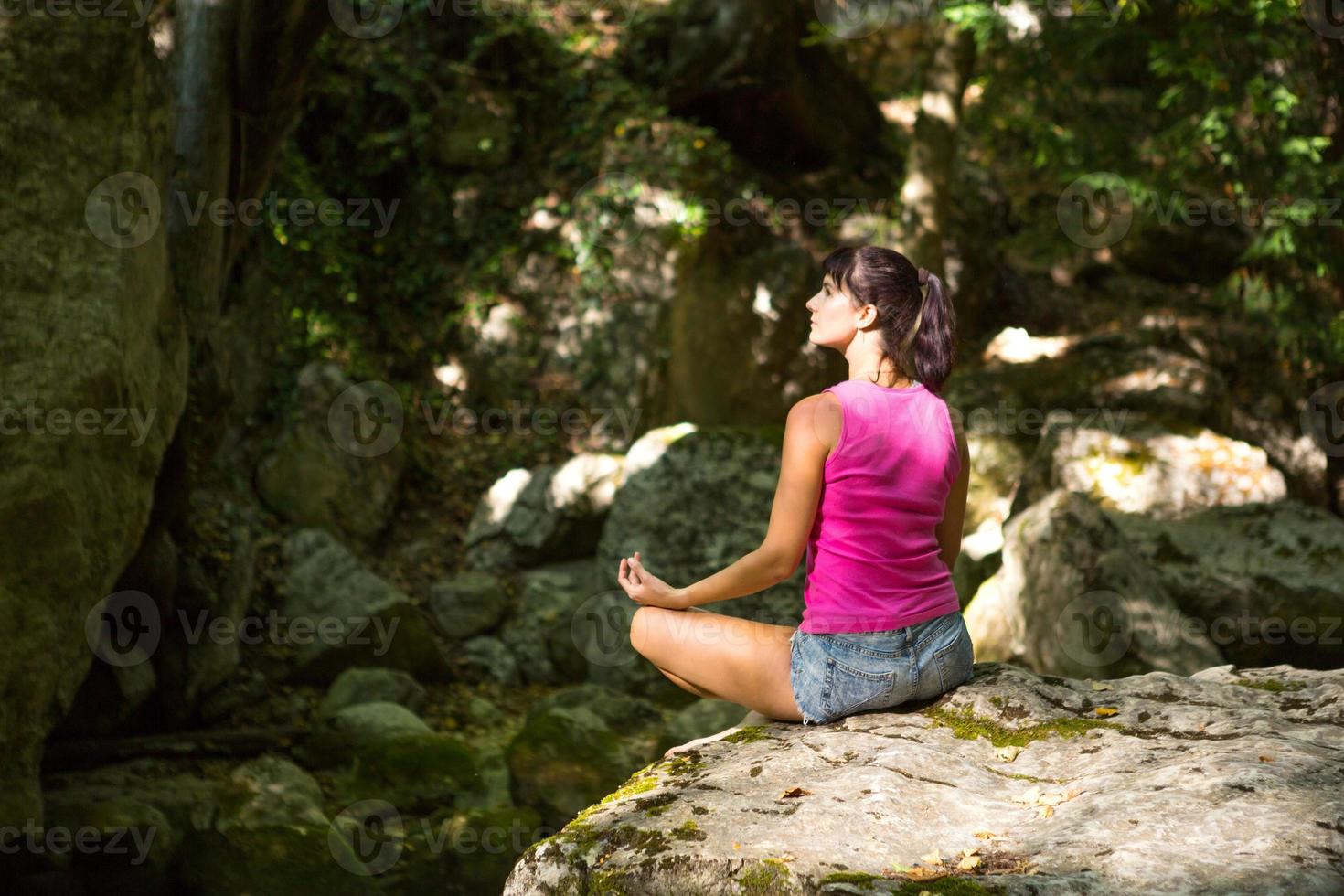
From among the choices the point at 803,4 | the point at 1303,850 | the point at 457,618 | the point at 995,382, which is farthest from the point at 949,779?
the point at 803,4

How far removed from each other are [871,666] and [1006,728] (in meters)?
0.41

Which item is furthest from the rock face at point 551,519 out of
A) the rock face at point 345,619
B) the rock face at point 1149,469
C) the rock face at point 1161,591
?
the rock face at point 1161,591

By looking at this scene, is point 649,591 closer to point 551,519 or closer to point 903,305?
point 903,305

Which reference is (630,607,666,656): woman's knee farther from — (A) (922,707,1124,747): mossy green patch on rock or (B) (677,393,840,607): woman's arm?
(A) (922,707,1124,747): mossy green patch on rock

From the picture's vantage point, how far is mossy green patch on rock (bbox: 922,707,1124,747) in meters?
3.01

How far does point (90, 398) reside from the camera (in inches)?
187

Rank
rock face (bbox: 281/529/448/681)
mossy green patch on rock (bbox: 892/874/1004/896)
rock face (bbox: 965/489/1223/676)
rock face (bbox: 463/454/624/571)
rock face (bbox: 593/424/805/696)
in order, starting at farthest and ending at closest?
rock face (bbox: 463/454/624/571), rock face (bbox: 593/424/805/696), rock face (bbox: 281/529/448/681), rock face (bbox: 965/489/1223/676), mossy green patch on rock (bbox: 892/874/1004/896)

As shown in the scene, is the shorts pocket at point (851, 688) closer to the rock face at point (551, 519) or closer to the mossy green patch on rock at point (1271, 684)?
the mossy green patch on rock at point (1271, 684)

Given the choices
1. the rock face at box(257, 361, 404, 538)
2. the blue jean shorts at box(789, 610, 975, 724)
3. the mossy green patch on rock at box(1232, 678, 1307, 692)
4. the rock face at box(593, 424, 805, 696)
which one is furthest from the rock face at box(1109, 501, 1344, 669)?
the rock face at box(257, 361, 404, 538)

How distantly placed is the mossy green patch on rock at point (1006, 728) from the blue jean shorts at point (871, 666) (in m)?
0.12

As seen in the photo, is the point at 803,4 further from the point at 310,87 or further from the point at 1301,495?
the point at 1301,495

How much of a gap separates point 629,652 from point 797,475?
5421 millimetres

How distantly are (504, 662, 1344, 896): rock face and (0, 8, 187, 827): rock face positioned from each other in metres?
3.12

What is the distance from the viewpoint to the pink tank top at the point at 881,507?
10.0 feet
